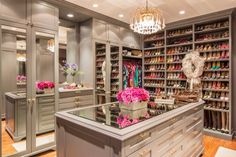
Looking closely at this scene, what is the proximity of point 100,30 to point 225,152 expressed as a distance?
3.66 metres

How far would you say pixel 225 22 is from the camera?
3.94 metres

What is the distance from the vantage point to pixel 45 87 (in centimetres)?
311

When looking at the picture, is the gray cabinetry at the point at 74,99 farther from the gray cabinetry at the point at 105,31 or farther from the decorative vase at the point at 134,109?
the decorative vase at the point at 134,109

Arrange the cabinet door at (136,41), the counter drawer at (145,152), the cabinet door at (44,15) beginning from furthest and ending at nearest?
the cabinet door at (136,41), the cabinet door at (44,15), the counter drawer at (145,152)

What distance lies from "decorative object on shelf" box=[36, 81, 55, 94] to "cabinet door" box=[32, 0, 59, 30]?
1028mm

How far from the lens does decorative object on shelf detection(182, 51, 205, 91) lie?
3.20 meters

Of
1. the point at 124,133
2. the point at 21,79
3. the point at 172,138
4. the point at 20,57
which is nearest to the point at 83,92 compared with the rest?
the point at 21,79

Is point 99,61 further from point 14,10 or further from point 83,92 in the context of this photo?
point 14,10

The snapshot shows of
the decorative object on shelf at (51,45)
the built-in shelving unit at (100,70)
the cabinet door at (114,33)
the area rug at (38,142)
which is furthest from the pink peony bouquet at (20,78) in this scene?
the cabinet door at (114,33)

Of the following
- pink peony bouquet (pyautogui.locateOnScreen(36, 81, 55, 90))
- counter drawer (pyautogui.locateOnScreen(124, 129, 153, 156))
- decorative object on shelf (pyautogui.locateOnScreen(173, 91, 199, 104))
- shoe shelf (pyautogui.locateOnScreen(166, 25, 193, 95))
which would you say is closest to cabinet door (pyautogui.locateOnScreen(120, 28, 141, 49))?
shoe shelf (pyautogui.locateOnScreen(166, 25, 193, 95))

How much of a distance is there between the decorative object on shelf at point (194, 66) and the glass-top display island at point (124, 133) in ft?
3.41

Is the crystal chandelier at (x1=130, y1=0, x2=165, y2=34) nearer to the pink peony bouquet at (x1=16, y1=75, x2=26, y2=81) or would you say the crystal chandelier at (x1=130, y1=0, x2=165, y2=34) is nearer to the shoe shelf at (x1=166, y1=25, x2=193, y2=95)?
the pink peony bouquet at (x1=16, y1=75, x2=26, y2=81)

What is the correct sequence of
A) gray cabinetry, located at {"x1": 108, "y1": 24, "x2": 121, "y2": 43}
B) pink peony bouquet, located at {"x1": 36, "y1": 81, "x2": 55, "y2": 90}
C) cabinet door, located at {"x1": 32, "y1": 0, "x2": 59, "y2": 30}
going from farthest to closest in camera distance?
gray cabinetry, located at {"x1": 108, "y1": 24, "x2": 121, "y2": 43}, pink peony bouquet, located at {"x1": 36, "y1": 81, "x2": 55, "y2": 90}, cabinet door, located at {"x1": 32, "y1": 0, "x2": 59, "y2": 30}

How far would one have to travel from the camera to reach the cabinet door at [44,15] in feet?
9.54
